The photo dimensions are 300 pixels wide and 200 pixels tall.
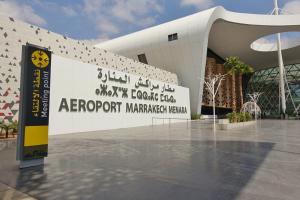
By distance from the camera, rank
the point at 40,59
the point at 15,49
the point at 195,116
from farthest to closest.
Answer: the point at 195,116 < the point at 15,49 < the point at 40,59

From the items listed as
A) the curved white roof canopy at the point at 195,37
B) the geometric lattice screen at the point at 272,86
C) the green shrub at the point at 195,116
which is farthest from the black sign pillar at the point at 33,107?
the geometric lattice screen at the point at 272,86

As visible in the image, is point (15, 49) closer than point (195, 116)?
Yes

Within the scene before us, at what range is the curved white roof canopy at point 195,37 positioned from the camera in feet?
133

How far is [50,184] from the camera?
509cm

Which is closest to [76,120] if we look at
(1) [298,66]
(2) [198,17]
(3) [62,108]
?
(3) [62,108]

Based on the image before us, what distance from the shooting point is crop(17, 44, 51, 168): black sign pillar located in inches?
263

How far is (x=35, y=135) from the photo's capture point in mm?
6883

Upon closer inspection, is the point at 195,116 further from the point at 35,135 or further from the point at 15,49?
the point at 35,135

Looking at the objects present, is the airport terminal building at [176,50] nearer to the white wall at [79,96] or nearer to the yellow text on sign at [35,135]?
the white wall at [79,96]

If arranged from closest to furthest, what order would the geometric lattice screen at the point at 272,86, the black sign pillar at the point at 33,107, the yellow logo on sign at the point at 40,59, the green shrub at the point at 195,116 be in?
the black sign pillar at the point at 33,107 → the yellow logo on sign at the point at 40,59 → the green shrub at the point at 195,116 → the geometric lattice screen at the point at 272,86

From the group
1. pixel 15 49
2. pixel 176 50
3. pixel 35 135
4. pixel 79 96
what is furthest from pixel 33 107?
pixel 176 50

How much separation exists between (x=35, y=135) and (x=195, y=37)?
37.1 m

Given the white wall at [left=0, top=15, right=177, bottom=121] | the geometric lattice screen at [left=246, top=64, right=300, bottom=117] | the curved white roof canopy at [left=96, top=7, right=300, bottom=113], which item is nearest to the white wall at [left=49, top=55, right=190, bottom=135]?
the white wall at [left=0, top=15, right=177, bottom=121]

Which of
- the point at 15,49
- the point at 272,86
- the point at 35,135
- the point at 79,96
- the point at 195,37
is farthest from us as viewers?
the point at 272,86
